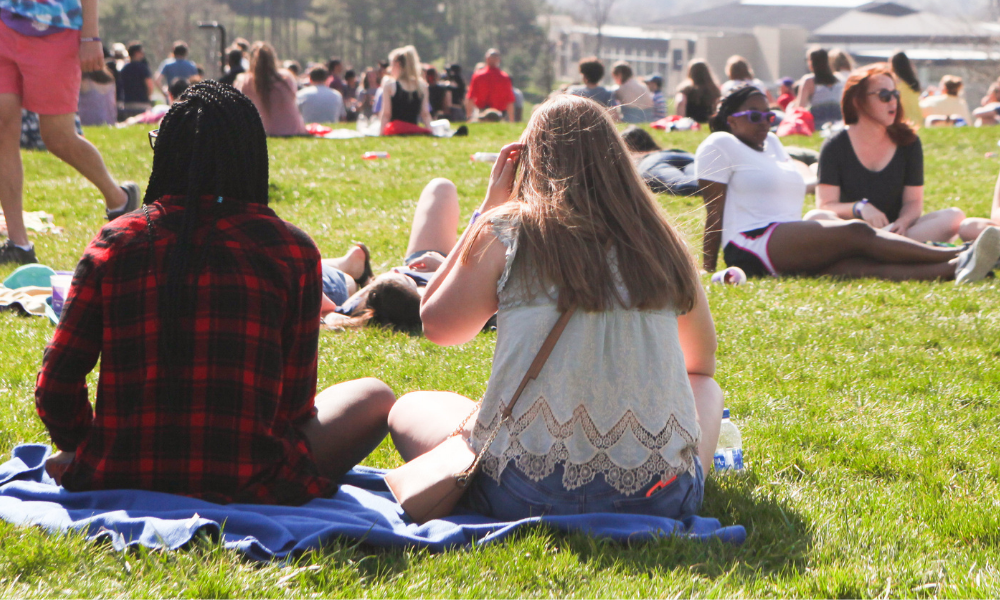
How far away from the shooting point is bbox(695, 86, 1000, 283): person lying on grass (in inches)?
233

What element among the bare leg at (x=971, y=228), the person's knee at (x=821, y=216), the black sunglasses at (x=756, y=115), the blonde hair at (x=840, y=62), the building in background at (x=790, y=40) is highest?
the building in background at (x=790, y=40)

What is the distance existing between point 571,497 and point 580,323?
48cm

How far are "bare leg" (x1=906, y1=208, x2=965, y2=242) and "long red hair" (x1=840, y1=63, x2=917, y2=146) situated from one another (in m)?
0.59

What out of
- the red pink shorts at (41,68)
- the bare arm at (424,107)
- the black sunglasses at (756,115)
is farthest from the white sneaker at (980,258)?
the bare arm at (424,107)

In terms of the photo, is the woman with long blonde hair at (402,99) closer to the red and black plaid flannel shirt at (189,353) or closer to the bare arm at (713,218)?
the bare arm at (713,218)

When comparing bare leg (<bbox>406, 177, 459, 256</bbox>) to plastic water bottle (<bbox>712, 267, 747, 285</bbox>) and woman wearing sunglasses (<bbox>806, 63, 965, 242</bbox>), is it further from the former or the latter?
woman wearing sunglasses (<bbox>806, 63, 965, 242</bbox>)

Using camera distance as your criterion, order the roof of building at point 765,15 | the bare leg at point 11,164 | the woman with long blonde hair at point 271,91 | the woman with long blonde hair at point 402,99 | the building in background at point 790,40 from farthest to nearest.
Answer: the roof of building at point 765,15, the building in background at point 790,40, the woman with long blonde hair at point 402,99, the woman with long blonde hair at point 271,91, the bare leg at point 11,164

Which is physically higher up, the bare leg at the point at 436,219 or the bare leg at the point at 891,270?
the bare leg at the point at 436,219

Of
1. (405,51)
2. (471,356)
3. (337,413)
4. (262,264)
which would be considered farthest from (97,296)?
(405,51)

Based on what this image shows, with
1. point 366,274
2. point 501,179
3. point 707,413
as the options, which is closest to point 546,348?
point 501,179

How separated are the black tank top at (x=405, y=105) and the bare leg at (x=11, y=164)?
28.1 feet

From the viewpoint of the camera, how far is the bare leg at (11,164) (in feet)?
17.8

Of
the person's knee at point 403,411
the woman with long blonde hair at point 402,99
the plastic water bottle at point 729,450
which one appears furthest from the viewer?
the woman with long blonde hair at point 402,99

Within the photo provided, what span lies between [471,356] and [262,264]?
2.23 metres
